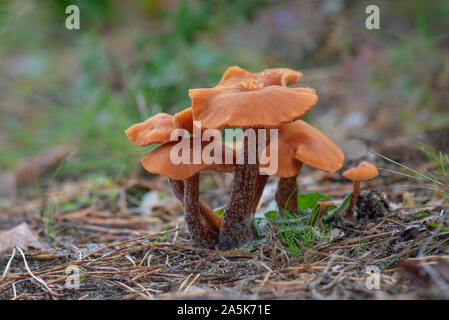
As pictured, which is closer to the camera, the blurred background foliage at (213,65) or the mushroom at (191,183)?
the mushroom at (191,183)

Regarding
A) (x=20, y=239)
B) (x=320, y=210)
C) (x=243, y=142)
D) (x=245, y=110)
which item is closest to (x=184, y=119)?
(x=243, y=142)

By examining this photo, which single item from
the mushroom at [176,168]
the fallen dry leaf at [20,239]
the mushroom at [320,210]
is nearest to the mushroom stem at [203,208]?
the mushroom at [176,168]

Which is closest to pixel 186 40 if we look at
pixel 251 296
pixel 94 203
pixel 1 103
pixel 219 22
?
pixel 219 22

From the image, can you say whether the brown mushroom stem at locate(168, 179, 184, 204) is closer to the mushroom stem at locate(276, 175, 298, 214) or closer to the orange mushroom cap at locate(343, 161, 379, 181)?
the mushroom stem at locate(276, 175, 298, 214)

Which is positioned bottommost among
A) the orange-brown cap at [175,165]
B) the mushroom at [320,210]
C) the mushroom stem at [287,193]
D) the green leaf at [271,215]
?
the green leaf at [271,215]

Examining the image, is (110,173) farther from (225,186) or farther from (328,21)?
(328,21)

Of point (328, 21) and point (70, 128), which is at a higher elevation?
point (328, 21)

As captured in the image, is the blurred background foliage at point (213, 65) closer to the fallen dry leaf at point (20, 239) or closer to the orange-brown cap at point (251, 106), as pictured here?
the fallen dry leaf at point (20, 239)

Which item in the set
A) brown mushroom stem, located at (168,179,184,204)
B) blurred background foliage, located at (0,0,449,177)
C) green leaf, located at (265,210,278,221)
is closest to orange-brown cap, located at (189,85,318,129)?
brown mushroom stem, located at (168,179,184,204)
